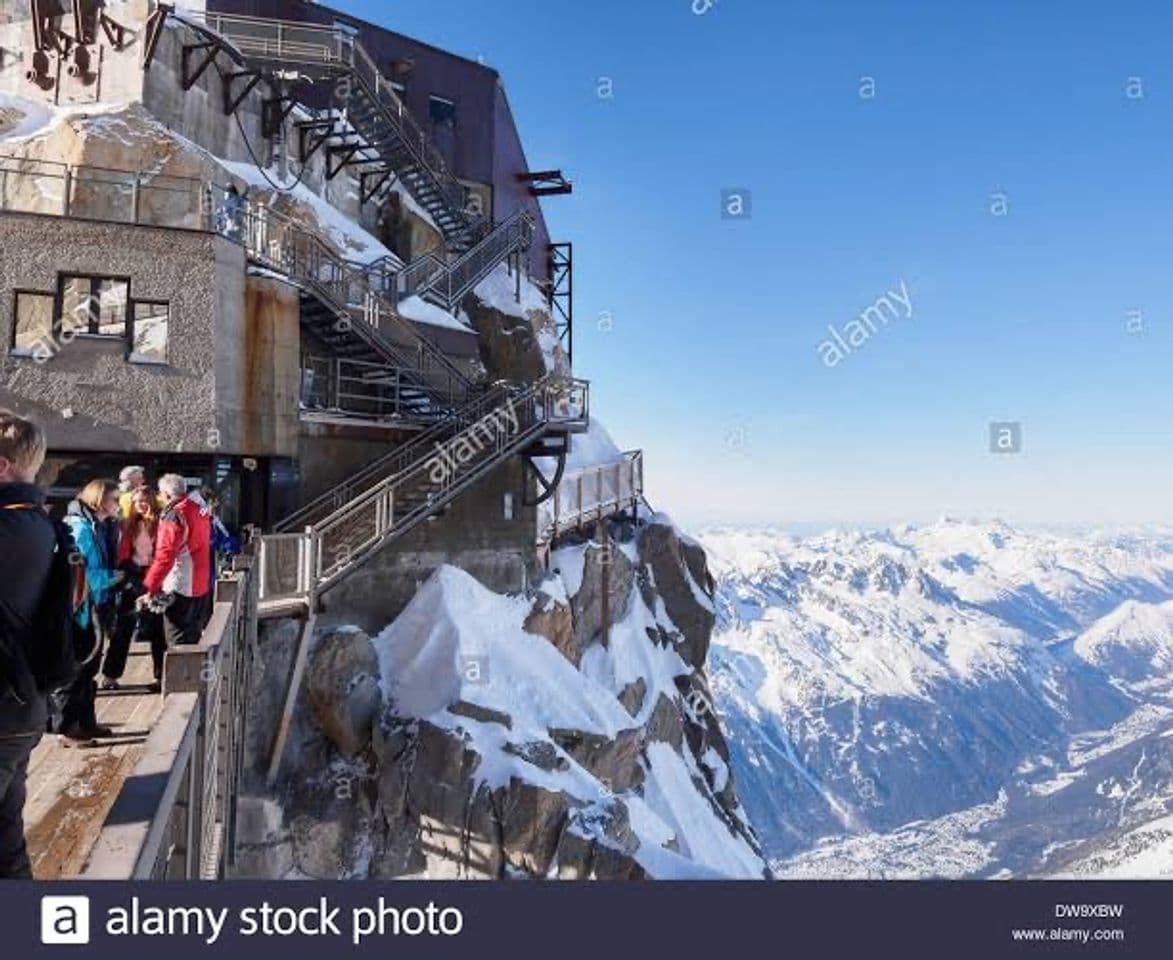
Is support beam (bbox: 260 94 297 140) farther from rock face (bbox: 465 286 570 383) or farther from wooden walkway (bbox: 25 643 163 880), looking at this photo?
wooden walkway (bbox: 25 643 163 880)

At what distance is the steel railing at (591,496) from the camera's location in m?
22.7

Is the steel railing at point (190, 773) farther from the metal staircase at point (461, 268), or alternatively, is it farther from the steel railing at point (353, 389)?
the metal staircase at point (461, 268)

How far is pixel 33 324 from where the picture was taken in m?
13.4

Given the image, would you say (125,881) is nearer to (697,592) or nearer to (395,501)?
(395,501)

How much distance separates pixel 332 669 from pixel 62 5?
65.1 ft

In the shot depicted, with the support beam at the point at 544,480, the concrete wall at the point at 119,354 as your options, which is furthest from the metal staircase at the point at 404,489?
the concrete wall at the point at 119,354

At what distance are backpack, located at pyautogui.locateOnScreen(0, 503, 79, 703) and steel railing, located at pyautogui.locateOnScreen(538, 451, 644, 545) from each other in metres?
18.2

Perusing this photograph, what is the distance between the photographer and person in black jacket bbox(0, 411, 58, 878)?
124 inches

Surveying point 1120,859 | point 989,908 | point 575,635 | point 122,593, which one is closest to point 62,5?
point 122,593

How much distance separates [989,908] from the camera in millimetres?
5574

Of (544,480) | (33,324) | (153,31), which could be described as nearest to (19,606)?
(33,324)

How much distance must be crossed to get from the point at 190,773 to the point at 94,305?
12.0m

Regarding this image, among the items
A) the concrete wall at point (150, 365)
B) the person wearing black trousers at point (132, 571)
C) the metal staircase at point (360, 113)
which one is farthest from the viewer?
the metal staircase at point (360, 113)

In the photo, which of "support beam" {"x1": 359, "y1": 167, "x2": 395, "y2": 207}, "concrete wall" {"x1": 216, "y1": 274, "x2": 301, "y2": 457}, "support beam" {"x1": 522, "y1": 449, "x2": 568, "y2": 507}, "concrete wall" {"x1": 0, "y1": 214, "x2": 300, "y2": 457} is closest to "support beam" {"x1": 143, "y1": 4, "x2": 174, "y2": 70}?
"support beam" {"x1": 359, "y1": 167, "x2": 395, "y2": 207}
